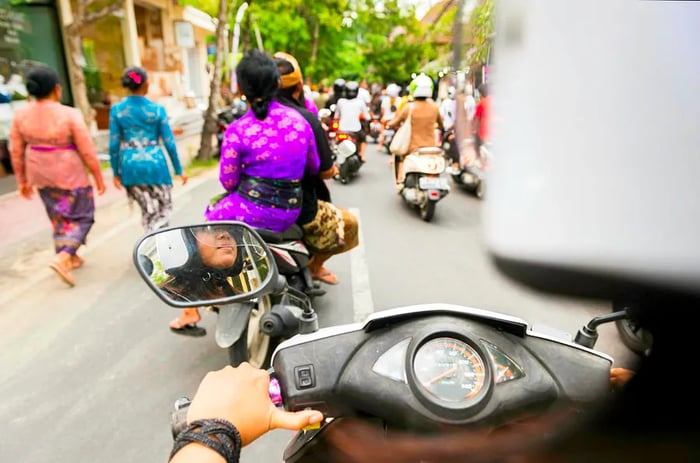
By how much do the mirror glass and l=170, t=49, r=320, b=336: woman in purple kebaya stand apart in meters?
1.40

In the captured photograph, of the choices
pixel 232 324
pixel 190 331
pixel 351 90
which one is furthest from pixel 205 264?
pixel 351 90

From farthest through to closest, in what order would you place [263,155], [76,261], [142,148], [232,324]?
[76,261] → [142,148] → [263,155] → [232,324]

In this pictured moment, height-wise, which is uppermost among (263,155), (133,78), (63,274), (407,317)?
(133,78)

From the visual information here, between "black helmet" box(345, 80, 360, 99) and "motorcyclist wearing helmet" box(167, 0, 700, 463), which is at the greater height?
"motorcyclist wearing helmet" box(167, 0, 700, 463)

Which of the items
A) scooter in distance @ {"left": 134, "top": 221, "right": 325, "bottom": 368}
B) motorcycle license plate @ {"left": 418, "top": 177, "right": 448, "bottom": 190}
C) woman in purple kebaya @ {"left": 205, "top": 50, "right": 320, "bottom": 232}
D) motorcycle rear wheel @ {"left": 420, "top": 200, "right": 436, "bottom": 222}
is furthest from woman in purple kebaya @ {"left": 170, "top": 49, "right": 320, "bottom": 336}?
motorcycle rear wheel @ {"left": 420, "top": 200, "right": 436, "bottom": 222}

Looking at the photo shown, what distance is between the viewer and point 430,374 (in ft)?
3.47

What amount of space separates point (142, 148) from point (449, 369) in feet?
12.9

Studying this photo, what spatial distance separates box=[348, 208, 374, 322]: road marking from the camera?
3.75 metres

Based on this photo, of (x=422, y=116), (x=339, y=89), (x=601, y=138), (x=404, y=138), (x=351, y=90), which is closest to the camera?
(x=601, y=138)

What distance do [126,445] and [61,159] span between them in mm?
2762

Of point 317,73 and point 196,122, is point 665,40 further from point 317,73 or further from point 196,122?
point 317,73

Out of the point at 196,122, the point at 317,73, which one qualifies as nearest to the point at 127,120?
the point at 196,122

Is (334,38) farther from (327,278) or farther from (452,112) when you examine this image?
(452,112)

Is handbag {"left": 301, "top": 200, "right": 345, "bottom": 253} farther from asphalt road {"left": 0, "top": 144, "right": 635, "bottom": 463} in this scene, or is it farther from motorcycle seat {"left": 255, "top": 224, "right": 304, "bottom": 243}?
asphalt road {"left": 0, "top": 144, "right": 635, "bottom": 463}
